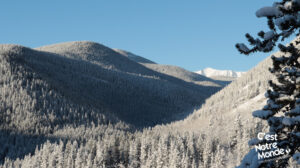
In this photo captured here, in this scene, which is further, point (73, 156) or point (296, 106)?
point (73, 156)

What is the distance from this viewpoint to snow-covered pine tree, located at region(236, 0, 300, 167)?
7.76 meters

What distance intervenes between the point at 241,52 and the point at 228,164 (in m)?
108

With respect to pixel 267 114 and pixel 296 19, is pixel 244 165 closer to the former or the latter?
pixel 267 114

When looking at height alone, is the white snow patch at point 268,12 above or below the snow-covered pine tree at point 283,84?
above

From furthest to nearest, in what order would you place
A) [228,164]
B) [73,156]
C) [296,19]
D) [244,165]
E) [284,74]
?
[73,156]
[228,164]
[284,74]
[244,165]
[296,19]

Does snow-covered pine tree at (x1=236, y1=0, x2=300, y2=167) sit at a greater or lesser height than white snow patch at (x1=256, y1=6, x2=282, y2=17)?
lesser

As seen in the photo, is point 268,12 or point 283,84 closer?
point 268,12

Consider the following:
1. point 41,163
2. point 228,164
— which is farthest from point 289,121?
point 41,163

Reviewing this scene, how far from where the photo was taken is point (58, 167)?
361 ft


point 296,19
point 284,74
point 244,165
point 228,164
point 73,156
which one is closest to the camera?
point 296,19

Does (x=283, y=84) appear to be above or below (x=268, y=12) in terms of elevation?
below

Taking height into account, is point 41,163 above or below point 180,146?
below

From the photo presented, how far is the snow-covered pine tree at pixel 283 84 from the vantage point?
7762 mm

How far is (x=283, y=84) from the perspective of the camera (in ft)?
28.9
